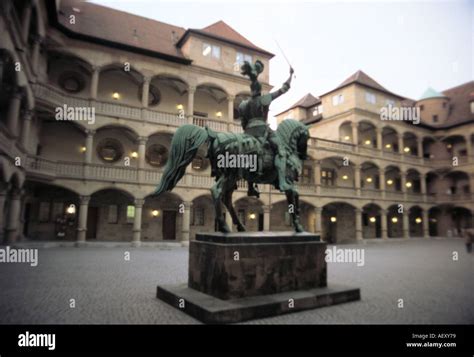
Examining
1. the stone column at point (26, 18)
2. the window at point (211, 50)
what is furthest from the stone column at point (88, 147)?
the window at point (211, 50)

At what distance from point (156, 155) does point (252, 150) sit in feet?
60.5

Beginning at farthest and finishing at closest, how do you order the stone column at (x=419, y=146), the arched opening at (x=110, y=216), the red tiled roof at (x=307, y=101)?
the red tiled roof at (x=307, y=101) < the stone column at (x=419, y=146) < the arched opening at (x=110, y=216)

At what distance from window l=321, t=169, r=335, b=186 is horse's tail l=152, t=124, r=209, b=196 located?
27.5 meters

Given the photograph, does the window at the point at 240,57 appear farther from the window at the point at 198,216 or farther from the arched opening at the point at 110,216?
the arched opening at the point at 110,216

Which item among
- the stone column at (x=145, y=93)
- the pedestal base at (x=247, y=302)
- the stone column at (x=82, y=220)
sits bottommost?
the pedestal base at (x=247, y=302)

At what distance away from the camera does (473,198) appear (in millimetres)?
33938

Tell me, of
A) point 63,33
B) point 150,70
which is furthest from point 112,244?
point 63,33

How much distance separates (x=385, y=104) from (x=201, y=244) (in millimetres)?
33424

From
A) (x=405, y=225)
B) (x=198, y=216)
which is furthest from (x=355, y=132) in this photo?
(x=198, y=216)

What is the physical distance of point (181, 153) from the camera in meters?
6.50

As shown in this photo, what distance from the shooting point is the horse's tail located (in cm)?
639

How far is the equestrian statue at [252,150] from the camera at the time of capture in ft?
21.5

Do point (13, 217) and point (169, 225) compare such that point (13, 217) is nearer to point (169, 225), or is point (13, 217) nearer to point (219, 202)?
point (169, 225)

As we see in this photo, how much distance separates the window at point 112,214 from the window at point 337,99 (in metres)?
24.3
